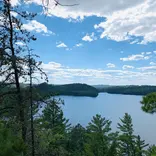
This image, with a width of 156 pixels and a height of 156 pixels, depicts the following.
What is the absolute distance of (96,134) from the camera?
122ft

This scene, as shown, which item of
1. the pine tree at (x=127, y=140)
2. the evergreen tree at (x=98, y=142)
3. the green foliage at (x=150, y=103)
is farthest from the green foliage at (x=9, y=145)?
the pine tree at (x=127, y=140)

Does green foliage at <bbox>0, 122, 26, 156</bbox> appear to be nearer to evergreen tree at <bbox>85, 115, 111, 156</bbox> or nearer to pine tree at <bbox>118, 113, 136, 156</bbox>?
evergreen tree at <bbox>85, 115, 111, 156</bbox>

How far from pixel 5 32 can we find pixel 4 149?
224 inches

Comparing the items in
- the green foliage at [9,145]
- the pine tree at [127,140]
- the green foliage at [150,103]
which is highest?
the green foliage at [150,103]

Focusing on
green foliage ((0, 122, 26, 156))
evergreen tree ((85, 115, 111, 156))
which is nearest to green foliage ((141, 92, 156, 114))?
green foliage ((0, 122, 26, 156))

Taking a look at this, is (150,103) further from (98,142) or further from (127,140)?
(127,140)

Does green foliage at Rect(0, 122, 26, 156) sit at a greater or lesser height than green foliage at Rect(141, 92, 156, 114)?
lesser

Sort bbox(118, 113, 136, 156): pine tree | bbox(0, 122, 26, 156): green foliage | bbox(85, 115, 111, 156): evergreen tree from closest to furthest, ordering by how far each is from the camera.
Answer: bbox(0, 122, 26, 156): green foliage, bbox(85, 115, 111, 156): evergreen tree, bbox(118, 113, 136, 156): pine tree

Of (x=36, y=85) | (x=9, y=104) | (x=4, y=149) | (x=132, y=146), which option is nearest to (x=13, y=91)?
(x=9, y=104)

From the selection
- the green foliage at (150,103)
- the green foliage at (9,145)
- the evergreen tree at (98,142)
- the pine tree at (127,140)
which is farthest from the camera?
the pine tree at (127,140)

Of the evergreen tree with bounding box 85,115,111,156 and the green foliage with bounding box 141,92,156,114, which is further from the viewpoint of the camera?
the evergreen tree with bounding box 85,115,111,156

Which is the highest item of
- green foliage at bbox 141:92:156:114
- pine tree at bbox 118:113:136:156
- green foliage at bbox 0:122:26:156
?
green foliage at bbox 141:92:156:114

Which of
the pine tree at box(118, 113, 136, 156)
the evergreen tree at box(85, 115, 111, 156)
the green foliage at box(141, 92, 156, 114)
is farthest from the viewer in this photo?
the pine tree at box(118, 113, 136, 156)

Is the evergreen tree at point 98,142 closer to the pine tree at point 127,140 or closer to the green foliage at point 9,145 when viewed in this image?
the pine tree at point 127,140
